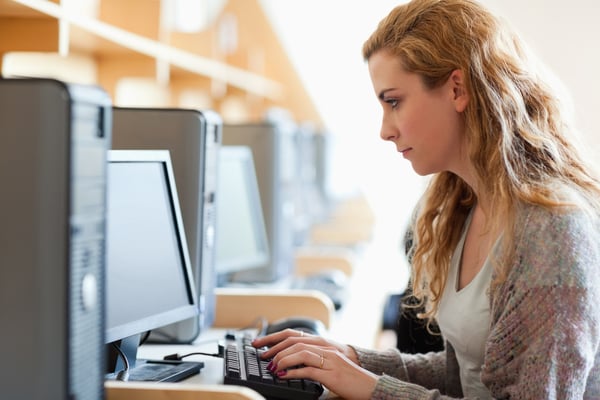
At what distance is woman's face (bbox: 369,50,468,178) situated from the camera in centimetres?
145

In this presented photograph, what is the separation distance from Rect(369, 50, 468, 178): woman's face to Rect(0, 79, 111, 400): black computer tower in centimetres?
66

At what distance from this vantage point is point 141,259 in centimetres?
144

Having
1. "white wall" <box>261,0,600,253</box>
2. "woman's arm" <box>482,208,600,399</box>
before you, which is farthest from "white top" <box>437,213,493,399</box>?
"white wall" <box>261,0,600,253</box>

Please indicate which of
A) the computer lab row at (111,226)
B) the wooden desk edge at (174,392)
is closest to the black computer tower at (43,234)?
the computer lab row at (111,226)

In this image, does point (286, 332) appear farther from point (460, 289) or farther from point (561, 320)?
point (561, 320)

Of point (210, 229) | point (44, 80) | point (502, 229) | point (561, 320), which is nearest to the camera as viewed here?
point (44, 80)

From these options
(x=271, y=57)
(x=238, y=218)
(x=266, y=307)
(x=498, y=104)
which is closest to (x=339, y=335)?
(x=266, y=307)

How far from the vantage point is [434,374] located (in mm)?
1643

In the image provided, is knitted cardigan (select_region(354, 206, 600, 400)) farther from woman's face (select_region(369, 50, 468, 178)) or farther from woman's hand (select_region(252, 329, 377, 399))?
woman's face (select_region(369, 50, 468, 178))

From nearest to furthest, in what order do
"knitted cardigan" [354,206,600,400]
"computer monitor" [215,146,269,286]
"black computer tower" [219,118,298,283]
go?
"knitted cardigan" [354,206,600,400] → "computer monitor" [215,146,269,286] → "black computer tower" [219,118,298,283]

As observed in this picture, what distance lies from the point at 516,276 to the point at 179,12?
3.22 m

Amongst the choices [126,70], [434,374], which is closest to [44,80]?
[434,374]

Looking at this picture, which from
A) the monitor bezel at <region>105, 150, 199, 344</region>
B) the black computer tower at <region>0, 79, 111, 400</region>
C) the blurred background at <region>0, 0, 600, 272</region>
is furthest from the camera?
the blurred background at <region>0, 0, 600, 272</region>

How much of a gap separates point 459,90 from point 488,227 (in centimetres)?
24
